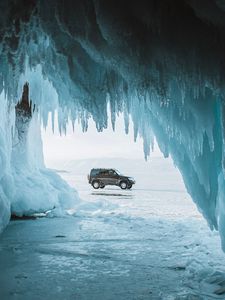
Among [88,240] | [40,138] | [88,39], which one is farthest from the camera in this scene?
[40,138]

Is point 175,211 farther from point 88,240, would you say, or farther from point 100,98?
point 100,98

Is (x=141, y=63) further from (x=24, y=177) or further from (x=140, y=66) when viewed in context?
(x=24, y=177)

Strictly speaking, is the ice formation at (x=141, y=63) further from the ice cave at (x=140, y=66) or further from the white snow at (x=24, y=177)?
the white snow at (x=24, y=177)

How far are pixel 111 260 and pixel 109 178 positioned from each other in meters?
19.0

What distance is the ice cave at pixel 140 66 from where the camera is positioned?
4.94m

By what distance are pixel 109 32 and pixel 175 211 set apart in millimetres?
10781

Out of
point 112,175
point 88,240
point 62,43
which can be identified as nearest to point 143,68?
point 62,43

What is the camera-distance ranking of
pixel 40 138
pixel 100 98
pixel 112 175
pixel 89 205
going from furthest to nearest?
pixel 112 175 → pixel 40 138 → pixel 89 205 → pixel 100 98

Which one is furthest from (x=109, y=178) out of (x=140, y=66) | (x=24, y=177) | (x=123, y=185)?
(x=140, y=66)

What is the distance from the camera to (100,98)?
24.1 ft

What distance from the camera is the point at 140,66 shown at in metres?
5.72

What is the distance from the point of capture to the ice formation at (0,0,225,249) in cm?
493

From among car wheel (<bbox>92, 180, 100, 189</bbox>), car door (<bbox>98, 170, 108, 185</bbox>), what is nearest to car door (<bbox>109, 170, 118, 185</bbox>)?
car door (<bbox>98, 170, 108, 185</bbox>)

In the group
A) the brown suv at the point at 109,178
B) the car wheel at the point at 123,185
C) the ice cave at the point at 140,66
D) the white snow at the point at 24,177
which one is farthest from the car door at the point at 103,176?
the ice cave at the point at 140,66
